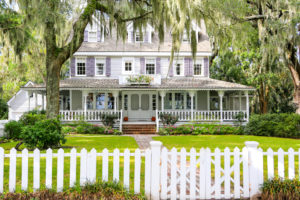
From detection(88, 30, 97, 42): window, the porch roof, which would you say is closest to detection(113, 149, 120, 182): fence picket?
the porch roof

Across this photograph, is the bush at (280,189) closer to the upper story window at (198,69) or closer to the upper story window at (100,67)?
the upper story window at (198,69)

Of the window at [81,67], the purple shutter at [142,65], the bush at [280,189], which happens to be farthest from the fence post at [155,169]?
the window at [81,67]

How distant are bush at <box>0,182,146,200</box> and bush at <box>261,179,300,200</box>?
6.71 ft

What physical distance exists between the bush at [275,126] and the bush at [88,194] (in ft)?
46.7

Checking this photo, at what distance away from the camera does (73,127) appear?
58.8 ft

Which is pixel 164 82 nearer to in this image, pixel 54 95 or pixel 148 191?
pixel 54 95

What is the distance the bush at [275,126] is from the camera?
15680 millimetres

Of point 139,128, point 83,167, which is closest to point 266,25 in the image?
point 139,128

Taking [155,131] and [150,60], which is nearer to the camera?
[155,131]

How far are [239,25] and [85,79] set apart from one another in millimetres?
12863

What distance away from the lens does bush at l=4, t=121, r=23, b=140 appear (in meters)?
12.5

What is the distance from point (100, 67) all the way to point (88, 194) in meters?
18.9

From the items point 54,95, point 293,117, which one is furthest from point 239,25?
point 54,95

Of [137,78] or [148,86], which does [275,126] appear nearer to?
[148,86]
